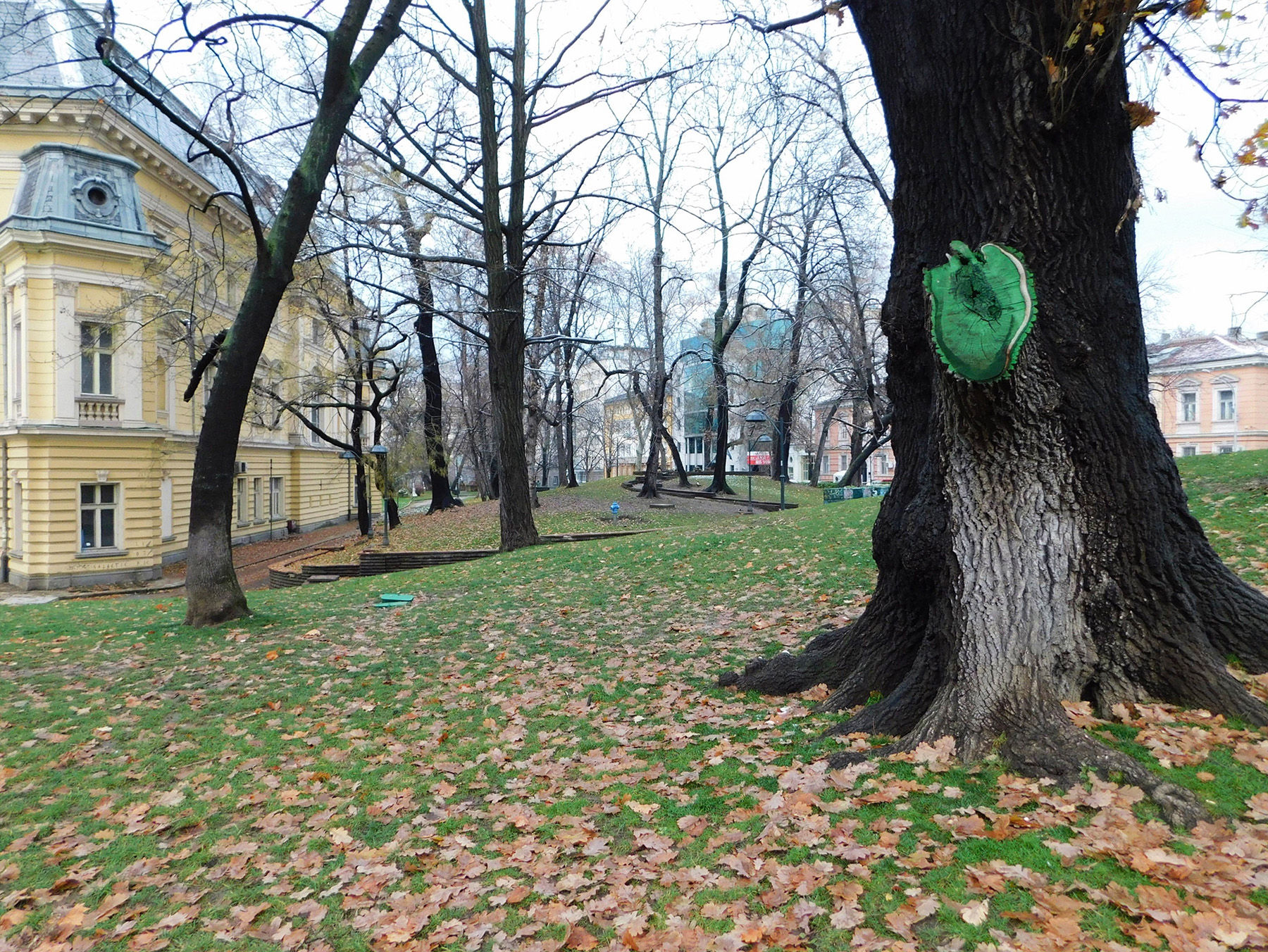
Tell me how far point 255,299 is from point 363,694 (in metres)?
5.44

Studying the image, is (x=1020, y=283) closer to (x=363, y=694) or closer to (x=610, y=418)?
(x=363, y=694)

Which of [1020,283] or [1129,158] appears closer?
[1020,283]

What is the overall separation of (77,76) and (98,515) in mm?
12810

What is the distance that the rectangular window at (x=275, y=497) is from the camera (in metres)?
33.5

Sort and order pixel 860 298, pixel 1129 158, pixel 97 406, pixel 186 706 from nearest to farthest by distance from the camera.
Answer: pixel 1129 158 → pixel 186 706 → pixel 97 406 → pixel 860 298

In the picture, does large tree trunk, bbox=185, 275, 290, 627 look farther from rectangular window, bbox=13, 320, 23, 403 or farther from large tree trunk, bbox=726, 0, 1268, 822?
rectangular window, bbox=13, 320, 23, 403

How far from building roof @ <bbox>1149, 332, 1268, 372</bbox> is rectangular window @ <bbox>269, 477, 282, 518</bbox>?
43.9m

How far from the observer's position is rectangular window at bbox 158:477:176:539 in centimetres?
2402

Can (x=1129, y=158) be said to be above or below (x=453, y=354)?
below

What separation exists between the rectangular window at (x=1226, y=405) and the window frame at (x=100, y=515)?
169 ft

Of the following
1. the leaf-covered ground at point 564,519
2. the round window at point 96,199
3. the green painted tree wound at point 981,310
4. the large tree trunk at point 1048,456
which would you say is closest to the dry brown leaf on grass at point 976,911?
the large tree trunk at point 1048,456

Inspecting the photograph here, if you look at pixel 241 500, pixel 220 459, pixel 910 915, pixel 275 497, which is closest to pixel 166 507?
pixel 241 500

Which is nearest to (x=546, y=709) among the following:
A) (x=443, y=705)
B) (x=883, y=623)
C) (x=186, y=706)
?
(x=443, y=705)

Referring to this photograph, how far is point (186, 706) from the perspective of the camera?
6.11 metres
